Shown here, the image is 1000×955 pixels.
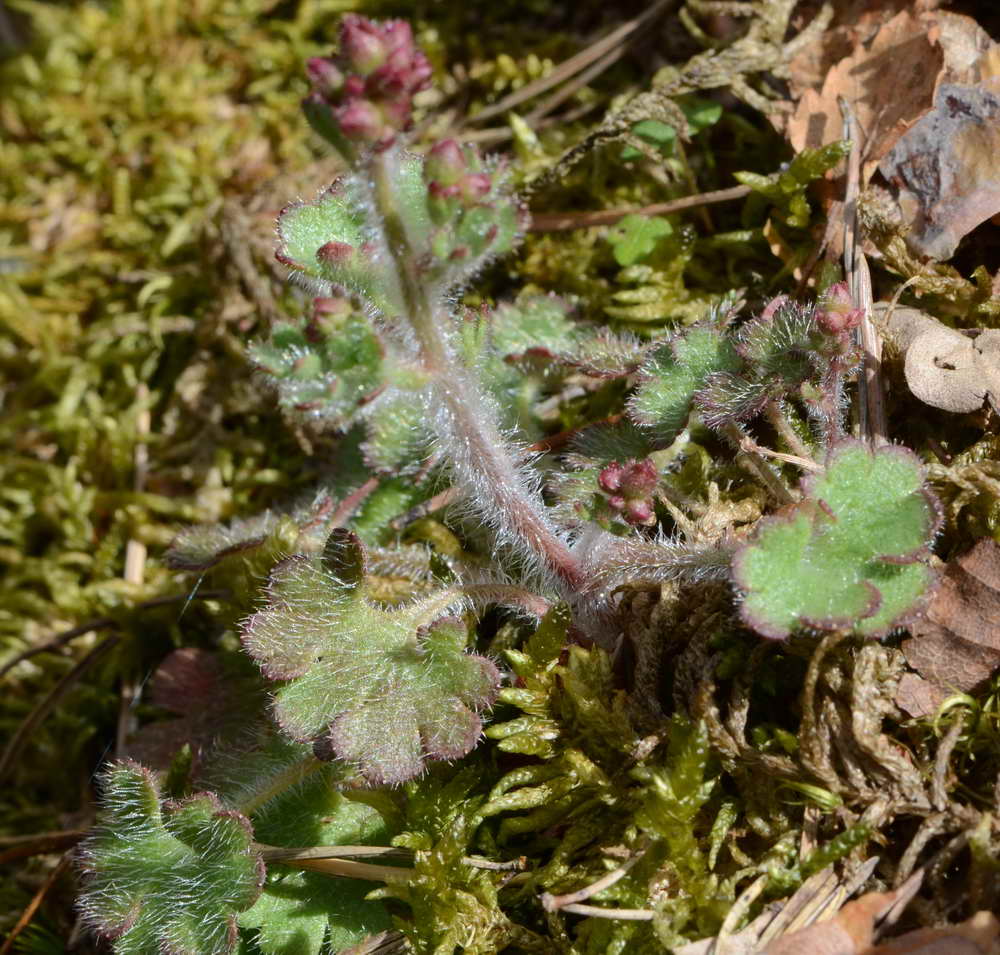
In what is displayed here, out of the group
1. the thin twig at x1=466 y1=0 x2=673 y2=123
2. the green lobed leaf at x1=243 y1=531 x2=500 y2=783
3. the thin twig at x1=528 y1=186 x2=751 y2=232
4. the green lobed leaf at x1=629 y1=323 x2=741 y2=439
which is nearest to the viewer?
the green lobed leaf at x1=243 y1=531 x2=500 y2=783

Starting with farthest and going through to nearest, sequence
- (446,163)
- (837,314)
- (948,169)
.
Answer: (948,169) < (837,314) < (446,163)

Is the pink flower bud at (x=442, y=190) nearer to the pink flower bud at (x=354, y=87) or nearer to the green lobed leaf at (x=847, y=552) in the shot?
the pink flower bud at (x=354, y=87)

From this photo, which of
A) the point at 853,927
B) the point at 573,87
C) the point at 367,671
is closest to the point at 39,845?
the point at 367,671

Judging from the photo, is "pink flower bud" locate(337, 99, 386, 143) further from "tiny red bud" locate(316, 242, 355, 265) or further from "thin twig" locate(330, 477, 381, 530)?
"thin twig" locate(330, 477, 381, 530)

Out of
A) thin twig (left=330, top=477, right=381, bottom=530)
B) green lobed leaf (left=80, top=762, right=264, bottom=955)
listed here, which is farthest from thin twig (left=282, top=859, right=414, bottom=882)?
thin twig (left=330, top=477, right=381, bottom=530)

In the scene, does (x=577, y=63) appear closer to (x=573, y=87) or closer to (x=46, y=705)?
(x=573, y=87)

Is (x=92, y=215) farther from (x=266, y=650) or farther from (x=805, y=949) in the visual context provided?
(x=805, y=949)

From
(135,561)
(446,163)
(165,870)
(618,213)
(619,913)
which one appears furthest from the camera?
(135,561)

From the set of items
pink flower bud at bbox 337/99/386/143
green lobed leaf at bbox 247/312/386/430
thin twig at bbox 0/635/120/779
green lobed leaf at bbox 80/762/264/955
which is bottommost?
thin twig at bbox 0/635/120/779
